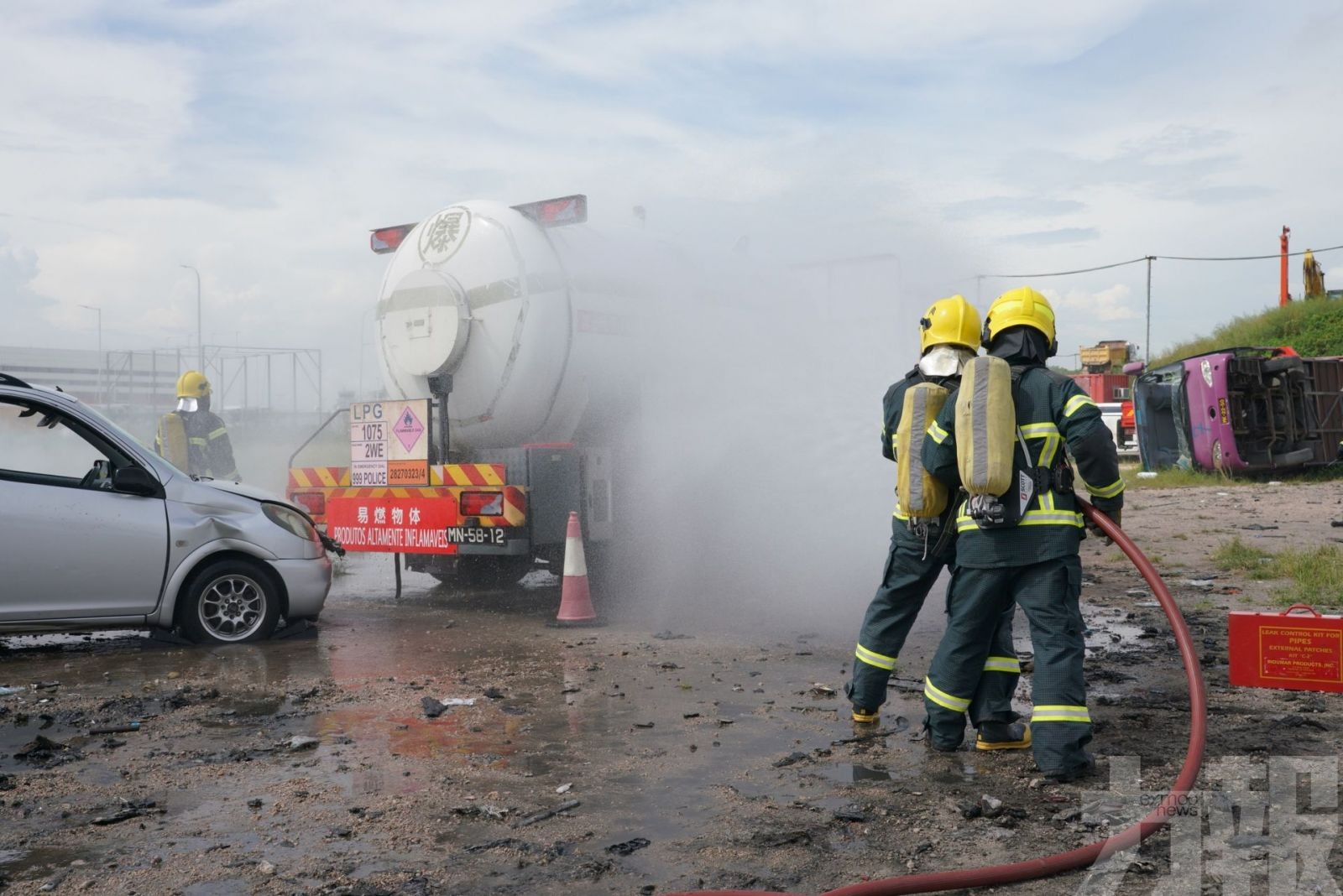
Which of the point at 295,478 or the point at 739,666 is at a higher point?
the point at 295,478

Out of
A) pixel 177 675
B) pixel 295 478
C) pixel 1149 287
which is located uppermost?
pixel 1149 287

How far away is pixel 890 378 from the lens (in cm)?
912

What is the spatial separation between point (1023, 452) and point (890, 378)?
15.2 ft

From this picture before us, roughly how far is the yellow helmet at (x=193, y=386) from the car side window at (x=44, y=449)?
9.29 feet

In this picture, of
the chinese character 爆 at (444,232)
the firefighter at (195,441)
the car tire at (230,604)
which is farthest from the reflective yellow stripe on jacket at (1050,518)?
the firefighter at (195,441)

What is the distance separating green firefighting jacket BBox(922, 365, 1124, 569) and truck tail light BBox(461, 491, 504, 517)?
4.45 m

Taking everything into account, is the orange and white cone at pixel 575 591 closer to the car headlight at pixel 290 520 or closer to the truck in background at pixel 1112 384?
the car headlight at pixel 290 520

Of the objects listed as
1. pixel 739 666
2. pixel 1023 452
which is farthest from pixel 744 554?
pixel 1023 452

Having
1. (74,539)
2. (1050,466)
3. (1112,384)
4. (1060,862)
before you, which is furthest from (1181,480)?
(1060,862)

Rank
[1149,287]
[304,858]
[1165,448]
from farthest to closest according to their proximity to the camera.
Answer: [1149,287]
[1165,448]
[304,858]

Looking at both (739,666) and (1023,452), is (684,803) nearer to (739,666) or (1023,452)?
(1023,452)

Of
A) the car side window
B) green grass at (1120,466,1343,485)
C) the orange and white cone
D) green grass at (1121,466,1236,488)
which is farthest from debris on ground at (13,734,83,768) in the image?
green grass at (1120,466,1343,485)

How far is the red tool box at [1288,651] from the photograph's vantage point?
4.68 m

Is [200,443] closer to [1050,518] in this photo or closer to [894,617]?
[894,617]
